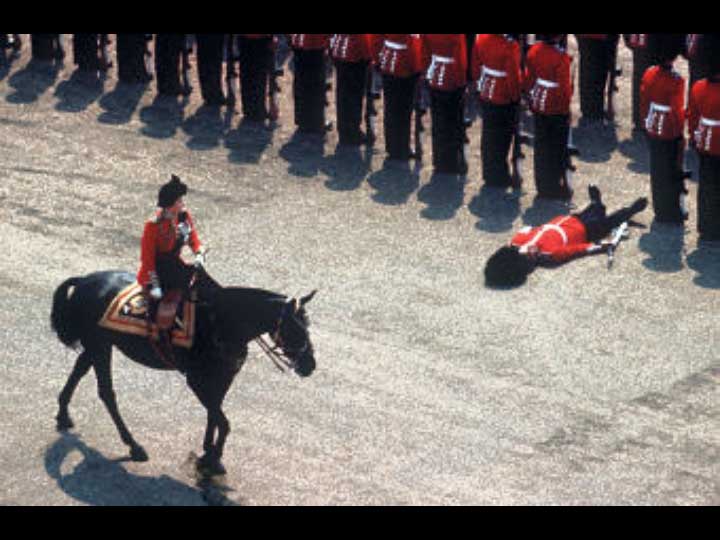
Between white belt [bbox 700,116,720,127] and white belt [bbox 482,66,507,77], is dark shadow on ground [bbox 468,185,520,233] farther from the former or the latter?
white belt [bbox 700,116,720,127]

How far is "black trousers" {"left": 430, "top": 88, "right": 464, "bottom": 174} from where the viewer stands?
20.1 metres

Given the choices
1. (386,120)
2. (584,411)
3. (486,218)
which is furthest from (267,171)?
(584,411)

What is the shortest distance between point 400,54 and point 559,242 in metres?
3.28

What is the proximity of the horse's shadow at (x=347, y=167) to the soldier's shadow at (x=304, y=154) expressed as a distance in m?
0.12

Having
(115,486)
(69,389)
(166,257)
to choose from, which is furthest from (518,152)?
(115,486)

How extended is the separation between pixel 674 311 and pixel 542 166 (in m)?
2.99

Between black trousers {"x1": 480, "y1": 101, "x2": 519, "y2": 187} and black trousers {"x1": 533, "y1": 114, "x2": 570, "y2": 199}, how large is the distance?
321 mm

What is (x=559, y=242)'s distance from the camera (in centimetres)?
1791

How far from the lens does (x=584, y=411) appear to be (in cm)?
1528

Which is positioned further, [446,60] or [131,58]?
[131,58]

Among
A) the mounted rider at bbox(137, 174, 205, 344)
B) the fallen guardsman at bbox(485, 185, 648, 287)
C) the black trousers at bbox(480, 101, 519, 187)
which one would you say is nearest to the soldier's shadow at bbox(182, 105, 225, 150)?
the black trousers at bbox(480, 101, 519, 187)

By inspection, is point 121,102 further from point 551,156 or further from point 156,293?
point 156,293

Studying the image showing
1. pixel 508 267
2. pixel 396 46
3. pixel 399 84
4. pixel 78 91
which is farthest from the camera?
pixel 78 91

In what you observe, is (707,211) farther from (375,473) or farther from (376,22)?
(375,473)
